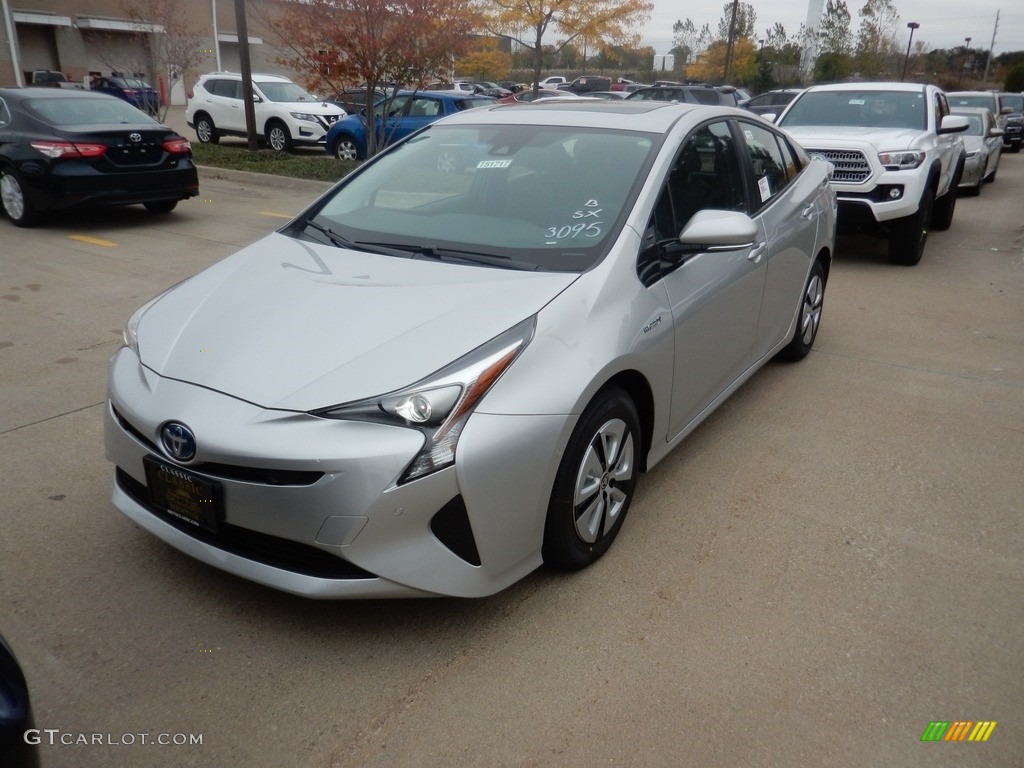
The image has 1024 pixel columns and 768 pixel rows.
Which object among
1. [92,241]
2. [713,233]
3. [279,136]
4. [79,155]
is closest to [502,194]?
[713,233]

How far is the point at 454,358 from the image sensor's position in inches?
106

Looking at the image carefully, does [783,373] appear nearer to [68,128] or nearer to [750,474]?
[750,474]

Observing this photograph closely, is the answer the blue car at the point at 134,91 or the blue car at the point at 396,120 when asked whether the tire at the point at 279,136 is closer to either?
the blue car at the point at 396,120

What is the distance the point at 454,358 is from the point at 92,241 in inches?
294

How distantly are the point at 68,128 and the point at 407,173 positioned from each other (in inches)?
256

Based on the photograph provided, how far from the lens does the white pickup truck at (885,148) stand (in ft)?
27.6

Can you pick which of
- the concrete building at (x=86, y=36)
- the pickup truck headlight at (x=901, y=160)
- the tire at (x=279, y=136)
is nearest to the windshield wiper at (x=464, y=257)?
the pickup truck headlight at (x=901, y=160)

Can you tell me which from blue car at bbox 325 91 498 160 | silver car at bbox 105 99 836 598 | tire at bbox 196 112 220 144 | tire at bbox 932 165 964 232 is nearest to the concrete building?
tire at bbox 196 112 220 144

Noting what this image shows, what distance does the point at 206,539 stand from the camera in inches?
109

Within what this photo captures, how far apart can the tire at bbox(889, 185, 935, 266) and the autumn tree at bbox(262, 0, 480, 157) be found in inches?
296

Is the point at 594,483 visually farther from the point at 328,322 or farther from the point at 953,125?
the point at 953,125

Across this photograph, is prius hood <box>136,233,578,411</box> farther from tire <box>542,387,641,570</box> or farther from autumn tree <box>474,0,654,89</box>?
autumn tree <box>474,0,654,89</box>

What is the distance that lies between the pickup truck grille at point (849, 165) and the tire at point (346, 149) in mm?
9583

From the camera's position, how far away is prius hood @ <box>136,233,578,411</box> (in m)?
2.66
